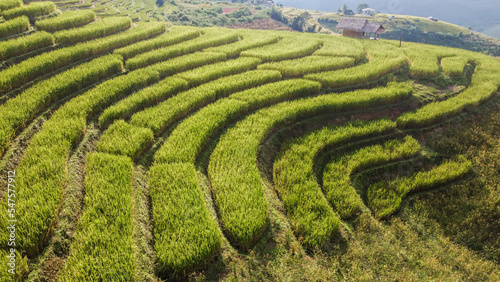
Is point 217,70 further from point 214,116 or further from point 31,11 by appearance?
point 31,11

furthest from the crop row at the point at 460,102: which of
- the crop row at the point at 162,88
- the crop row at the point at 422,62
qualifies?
the crop row at the point at 162,88

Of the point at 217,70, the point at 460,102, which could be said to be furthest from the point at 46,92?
the point at 460,102

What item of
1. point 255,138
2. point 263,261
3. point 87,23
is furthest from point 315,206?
point 87,23

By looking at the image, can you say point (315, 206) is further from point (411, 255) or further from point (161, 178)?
point (161, 178)

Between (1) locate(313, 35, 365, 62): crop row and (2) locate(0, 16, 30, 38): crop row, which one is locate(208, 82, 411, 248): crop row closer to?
(1) locate(313, 35, 365, 62): crop row

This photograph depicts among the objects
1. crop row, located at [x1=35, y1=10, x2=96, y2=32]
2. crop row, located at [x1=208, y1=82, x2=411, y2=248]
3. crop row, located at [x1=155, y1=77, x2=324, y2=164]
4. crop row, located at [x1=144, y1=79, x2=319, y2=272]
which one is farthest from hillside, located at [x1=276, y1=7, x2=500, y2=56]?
crop row, located at [x1=144, y1=79, x2=319, y2=272]

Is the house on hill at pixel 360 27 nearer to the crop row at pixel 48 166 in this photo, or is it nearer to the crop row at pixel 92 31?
the crop row at pixel 92 31
